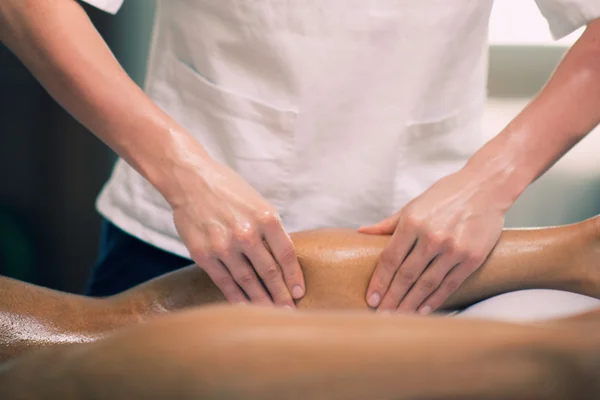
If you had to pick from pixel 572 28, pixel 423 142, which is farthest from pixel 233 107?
pixel 572 28

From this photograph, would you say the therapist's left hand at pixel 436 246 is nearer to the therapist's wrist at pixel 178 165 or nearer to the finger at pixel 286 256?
the finger at pixel 286 256

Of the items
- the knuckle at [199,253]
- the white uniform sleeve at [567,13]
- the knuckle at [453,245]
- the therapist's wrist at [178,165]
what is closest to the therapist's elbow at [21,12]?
the therapist's wrist at [178,165]

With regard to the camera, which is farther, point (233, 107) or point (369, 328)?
point (233, 107)

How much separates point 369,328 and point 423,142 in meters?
0.68

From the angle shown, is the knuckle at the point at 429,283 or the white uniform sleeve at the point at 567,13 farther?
the white uniform sleeve at the point at 567,13

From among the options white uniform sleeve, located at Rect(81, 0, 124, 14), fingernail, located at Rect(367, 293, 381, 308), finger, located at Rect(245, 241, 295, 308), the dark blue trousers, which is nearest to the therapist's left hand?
fingernail, located at Rect(367, 293, 381, 308)

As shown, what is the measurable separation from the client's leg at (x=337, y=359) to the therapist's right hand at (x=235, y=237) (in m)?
0.39

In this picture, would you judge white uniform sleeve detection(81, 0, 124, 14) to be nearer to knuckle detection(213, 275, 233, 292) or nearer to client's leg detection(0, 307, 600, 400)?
knuckle detection(213, 275, 233, 292)

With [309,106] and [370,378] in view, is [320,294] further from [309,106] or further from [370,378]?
[370,378]

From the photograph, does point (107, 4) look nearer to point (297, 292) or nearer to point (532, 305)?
point (297, 292)

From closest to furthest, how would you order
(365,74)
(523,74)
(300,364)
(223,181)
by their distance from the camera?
(300,364) < (223,181) < (365,74) < (523,74)

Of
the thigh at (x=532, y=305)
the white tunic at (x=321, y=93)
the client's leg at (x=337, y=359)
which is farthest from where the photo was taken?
the white tunic at (x=321, y=93)

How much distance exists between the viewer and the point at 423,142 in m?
0.99

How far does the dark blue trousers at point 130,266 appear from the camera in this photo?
1.01 meters
